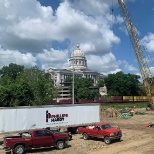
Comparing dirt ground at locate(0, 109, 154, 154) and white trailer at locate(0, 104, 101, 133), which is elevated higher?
white trailer at locate(0, 104, 101, 133)

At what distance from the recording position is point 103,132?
26766 millimetres

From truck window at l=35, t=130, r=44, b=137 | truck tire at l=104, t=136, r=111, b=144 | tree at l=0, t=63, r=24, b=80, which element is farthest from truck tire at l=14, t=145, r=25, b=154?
tree at l=0, t=63, r=24, b=80

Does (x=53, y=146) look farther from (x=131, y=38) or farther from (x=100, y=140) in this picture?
(x=131, y=38)

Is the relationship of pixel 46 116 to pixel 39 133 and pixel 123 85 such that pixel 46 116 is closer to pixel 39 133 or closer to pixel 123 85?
pixel 39 133

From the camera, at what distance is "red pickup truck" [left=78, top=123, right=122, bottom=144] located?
26.2 m

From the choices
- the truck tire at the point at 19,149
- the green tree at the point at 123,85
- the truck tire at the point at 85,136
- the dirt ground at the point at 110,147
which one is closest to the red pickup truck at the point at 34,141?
the truck tire at the point at 19,149

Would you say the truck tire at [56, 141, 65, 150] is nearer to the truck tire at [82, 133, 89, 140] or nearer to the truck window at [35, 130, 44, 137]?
the truck window at [35, 130, 44, 137]

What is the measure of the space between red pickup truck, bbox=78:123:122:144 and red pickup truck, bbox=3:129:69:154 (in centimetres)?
412

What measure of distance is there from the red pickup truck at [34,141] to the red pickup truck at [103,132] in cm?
412

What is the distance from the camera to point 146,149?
23359mm

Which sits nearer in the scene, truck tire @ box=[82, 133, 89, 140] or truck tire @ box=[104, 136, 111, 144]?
truck tire @ box=[104, 136, 111, 144]

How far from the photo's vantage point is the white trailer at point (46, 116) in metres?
26.1

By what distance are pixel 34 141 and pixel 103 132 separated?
7265mm

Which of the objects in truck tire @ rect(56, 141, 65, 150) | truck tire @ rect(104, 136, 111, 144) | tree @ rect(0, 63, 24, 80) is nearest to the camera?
truck tire @ rect(56, 141, 65, 150)
